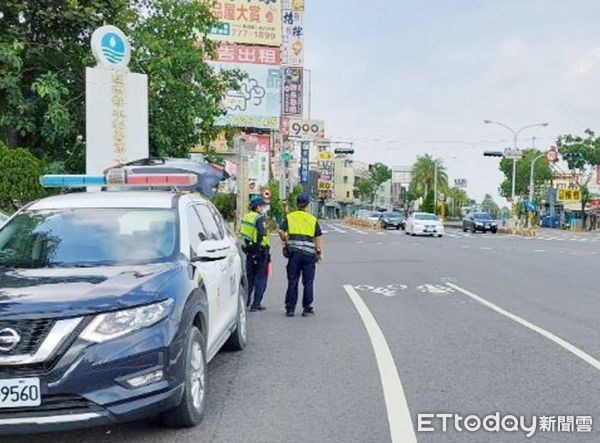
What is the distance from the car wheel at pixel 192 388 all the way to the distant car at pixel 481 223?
4459 centimetres

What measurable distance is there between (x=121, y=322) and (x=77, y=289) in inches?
15.2

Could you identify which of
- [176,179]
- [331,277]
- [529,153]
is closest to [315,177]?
[529,153]

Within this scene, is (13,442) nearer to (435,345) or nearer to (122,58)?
(435,345)

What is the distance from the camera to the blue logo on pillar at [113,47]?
1296cm

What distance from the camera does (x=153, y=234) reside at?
17.4 ft

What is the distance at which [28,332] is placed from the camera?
376 cm

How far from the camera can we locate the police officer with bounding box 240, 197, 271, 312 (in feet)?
31.4

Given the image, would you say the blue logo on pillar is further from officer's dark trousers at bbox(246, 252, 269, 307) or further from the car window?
the car window

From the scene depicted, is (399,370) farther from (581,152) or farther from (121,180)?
(581,152)

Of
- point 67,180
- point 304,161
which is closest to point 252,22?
point 304,161

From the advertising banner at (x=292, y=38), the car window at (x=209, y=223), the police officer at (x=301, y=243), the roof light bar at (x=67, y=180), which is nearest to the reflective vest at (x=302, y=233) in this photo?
the police officer at (x=301, y=243)

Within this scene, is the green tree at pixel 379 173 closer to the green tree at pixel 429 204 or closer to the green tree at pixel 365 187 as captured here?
the green tree at pixel 365 187

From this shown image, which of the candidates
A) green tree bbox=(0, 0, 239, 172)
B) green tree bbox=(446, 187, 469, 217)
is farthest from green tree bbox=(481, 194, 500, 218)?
green tree bbox=(0, 0, 239, 172)

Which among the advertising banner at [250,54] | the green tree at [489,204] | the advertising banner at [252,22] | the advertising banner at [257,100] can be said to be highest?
the advertising banner at [252,22]
